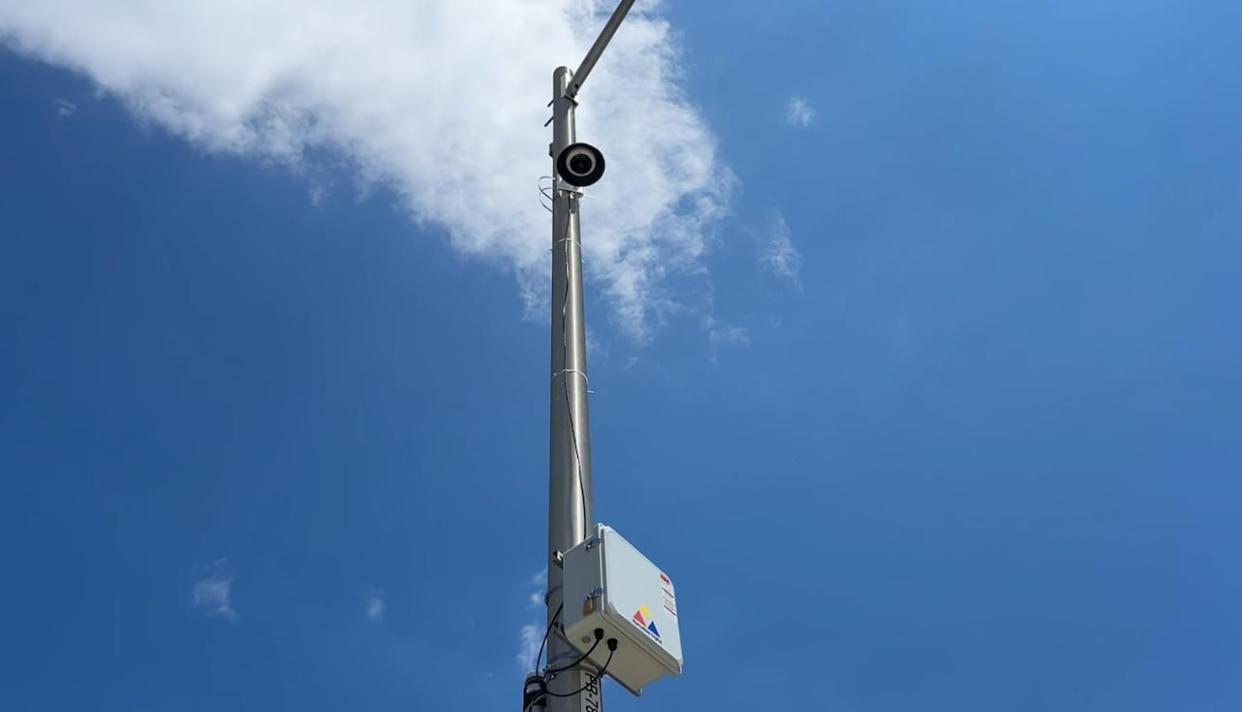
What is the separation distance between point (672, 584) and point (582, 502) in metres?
0.65

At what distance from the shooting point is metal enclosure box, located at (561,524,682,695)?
5016mm

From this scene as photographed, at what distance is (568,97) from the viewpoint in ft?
27.6

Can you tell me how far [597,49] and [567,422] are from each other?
139 inches

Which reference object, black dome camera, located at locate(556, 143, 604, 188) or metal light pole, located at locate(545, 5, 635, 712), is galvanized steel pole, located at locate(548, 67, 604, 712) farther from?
black dome camera, located at locate(556, 143, 604, 188)

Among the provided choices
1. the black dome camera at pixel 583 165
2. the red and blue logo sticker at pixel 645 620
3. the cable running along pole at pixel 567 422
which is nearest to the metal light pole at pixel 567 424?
the cable running along pole at pixel 567 422

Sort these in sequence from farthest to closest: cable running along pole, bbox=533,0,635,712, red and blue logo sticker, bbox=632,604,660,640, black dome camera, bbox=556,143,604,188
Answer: black dome camera, bbox=556,143,604,188
red and blue logo sticker, bbox=632,604,660,640
cable running along pole, bbox=533,0,635,712

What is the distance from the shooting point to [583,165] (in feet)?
24.3

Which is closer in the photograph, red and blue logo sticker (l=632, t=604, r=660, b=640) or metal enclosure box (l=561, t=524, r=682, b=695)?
metal enclosure box (l=561, t=524, r=682, b=695)

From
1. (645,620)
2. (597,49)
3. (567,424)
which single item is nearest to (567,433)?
(567,424)

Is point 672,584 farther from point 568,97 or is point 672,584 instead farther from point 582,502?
point 568,97

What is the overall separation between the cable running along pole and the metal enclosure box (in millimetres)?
91

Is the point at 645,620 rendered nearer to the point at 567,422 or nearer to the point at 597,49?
the point at 567,422

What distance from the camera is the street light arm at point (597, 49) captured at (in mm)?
8047

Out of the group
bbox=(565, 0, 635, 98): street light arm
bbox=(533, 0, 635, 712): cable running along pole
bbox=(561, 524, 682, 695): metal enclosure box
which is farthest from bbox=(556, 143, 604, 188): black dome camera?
bbox=(561, 524, 682, 695): metal enclosure box
